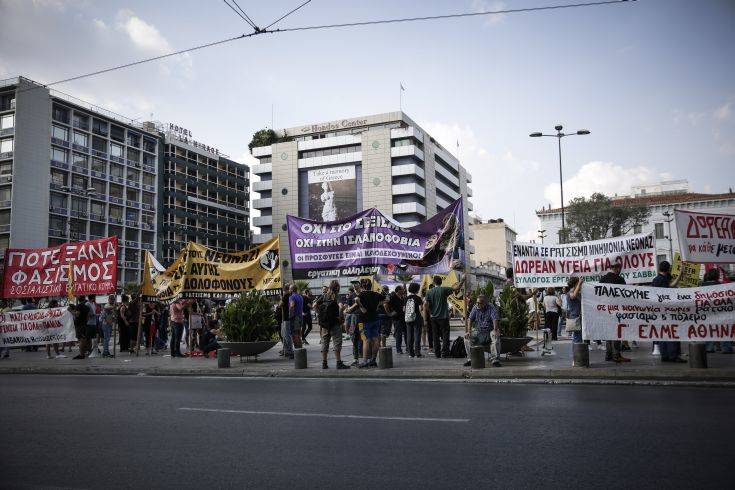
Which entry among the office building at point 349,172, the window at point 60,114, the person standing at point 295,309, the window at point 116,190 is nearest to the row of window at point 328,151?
the office building at point 349,172

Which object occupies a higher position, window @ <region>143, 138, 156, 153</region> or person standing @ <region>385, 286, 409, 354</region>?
window @ <region>143, 138, 156, 153</region>

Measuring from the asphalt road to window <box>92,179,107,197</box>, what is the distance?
69905 mm

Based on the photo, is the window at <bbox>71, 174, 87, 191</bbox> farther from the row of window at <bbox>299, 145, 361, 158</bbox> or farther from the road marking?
the road marking

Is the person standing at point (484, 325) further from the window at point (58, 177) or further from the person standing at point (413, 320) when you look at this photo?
the window at point (58, 177)

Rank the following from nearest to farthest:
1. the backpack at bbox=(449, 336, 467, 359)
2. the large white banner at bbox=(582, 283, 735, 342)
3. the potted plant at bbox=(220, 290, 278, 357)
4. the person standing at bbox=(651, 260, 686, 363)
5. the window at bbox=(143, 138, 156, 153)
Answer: the large white banner at bbox=(582, 283, 735, 342), the person standing at bbox=(651, 260, 686, 363), the backpack at bbox=(449, 336, 467, 359), the potted plant at bbox=(220, 290, 278, 357), the window at bbox=(143, 138, 156, 153)

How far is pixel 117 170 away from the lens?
7594 cm

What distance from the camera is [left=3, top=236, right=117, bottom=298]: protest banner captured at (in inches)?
676

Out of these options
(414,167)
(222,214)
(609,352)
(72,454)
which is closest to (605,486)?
(72,454)

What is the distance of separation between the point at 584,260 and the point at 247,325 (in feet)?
29.4

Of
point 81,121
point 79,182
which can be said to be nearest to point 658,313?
point 79,182

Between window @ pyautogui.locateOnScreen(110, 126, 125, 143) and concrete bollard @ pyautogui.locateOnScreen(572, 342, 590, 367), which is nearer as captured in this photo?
concrete bollard @ pyautogui.locateOnScreen(572, 342, 590, 367)

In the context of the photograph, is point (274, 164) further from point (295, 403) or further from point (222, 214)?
point (295, 403)

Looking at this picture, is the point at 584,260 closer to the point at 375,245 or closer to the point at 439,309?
the point at 439,309

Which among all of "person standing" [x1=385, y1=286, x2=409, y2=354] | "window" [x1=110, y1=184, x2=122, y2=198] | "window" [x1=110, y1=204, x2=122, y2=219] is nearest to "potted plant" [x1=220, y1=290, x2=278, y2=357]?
"person standing" [x1=385, y1=286, x2=409, y2=354]
